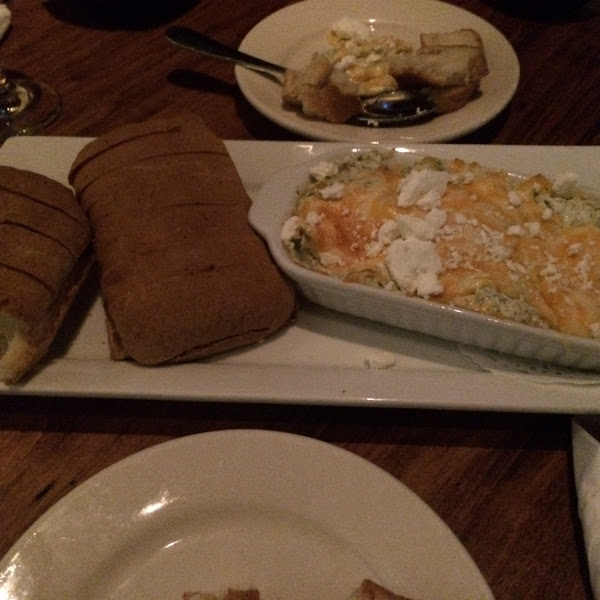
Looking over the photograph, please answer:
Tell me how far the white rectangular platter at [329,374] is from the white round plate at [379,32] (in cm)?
57

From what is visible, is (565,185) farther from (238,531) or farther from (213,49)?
(213,49)

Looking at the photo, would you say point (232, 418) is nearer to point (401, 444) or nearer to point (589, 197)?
point (401, 444)

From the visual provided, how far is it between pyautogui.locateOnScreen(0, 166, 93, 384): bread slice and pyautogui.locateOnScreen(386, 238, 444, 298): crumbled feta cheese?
0.61 metres

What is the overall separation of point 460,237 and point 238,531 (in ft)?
2.08

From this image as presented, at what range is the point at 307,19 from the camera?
1.93 metres

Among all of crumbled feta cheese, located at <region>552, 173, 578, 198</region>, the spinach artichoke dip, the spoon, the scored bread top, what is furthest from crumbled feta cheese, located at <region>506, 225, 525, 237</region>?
the scored bread top

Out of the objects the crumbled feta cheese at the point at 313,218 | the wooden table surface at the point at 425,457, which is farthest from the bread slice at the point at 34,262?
the crumbled feta cheese at the point at 313,218

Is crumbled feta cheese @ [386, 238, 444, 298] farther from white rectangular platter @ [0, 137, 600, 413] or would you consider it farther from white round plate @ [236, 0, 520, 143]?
white round plate @ [236, 0, 520, 143]

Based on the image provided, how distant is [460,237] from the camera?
44.6 inches

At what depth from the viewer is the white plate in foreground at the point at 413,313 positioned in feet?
3.34

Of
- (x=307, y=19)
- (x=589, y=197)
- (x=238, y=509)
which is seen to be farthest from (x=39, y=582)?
(x=307, y=19)

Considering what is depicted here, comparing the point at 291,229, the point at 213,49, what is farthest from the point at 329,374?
the point at 213,49

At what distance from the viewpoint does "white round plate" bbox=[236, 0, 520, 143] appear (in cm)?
155

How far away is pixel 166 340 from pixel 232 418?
0.18m
